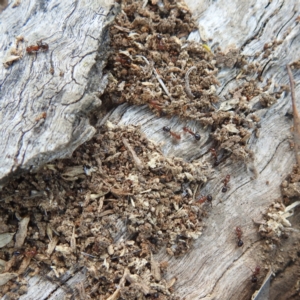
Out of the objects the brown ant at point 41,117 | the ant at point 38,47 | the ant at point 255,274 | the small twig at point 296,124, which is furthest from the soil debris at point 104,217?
the small twig at point 296,124

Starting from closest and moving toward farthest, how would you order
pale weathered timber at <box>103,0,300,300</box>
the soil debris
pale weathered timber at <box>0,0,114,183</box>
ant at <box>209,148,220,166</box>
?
pale weathered timber at <box>0,0,114,183</box>, the soil debris, pale weathered timber at <box>103,0,300,300</box>, ant at <box>209,148,220,166</box>

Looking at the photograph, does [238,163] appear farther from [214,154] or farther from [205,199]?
[205,199]

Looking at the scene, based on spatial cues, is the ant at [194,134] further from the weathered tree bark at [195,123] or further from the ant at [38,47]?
the ant at [38,47]

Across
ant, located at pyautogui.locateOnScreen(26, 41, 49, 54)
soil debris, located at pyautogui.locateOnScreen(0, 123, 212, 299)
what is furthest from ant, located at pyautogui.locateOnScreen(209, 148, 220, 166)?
ant, located at pyautogui.locateOnScreen(26, 41, 49, 54)

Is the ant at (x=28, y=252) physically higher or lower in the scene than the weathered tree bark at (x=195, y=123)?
lower

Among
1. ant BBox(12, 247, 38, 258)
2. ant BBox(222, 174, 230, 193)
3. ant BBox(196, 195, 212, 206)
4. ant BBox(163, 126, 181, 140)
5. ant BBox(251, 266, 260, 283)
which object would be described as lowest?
ant BBox(251, 266, 260, 283)

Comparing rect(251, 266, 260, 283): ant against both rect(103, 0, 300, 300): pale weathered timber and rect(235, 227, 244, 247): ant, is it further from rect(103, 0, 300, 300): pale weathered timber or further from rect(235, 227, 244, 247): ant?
rect(235, 227, 244, 247): ant

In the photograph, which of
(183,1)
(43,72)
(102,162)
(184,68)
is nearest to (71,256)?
(102,162)

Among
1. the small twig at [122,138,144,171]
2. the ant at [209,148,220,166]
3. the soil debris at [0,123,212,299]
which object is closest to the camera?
the soil debris at [0,123,212,299]

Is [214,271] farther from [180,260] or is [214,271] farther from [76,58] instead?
[76,58]
